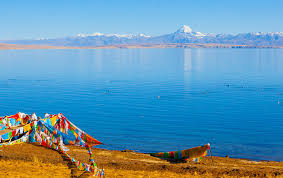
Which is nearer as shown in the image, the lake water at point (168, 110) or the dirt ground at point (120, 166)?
the dirt ground at point (120, 166)

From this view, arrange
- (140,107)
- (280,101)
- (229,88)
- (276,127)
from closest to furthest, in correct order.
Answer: (276,127)
(140,107)
(280,101)
(229,88)

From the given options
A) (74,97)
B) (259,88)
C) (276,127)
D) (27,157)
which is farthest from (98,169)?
(259,88)

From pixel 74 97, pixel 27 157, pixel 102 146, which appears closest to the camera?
pixel 27 157

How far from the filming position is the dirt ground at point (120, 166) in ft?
64.8

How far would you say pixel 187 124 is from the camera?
36.9 metres

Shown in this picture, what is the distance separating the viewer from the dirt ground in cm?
1975

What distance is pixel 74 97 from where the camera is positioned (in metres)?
54.1

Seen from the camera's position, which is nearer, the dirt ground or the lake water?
the dirt ground

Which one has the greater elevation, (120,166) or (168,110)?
(120,166)

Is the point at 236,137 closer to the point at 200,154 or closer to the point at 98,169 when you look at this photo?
the point at 200,154

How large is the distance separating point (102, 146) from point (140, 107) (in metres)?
16.3

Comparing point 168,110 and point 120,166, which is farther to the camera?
point 168,110

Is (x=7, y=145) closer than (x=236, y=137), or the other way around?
(x=7, y=145)

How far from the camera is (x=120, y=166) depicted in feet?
69.1
